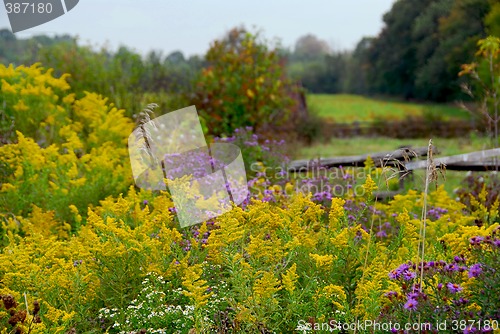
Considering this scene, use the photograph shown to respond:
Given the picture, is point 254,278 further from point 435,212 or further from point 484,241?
point 435,212

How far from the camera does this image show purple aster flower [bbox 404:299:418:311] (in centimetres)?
258

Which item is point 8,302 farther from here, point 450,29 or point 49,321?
point 450,29

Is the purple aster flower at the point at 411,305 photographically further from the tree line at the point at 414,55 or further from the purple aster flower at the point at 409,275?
the tree line at the point at 414,55

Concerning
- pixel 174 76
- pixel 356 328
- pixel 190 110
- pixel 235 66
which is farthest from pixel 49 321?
pixel 174 76

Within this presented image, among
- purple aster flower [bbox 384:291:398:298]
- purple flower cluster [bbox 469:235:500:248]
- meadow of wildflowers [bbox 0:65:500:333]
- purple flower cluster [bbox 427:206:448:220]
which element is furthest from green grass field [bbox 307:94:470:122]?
purple aster flower [bbox 384:291:398:298]

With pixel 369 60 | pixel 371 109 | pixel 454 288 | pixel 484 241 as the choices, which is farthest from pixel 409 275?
pixel 369 60

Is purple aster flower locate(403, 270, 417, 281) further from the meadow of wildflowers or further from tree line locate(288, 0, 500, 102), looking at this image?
tree line locate(288, 0, 500, 102)

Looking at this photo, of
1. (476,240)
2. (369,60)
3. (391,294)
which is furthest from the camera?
(369,60)

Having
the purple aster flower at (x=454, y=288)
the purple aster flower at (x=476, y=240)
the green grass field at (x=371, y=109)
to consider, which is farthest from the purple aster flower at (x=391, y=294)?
the green grass field at (x=371, y=109)

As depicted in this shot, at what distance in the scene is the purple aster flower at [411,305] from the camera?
258 cm

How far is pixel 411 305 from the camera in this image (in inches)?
102

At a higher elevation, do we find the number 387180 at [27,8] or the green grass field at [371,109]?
the number 387180 at [27,8]

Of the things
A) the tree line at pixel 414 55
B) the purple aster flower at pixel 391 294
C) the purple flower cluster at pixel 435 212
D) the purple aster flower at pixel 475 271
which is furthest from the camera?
the tree line at pixel 414 55

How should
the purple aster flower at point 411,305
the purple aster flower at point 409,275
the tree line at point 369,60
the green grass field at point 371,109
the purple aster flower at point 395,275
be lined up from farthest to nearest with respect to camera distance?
the green grass field at point 371,109
the tree line at point 369,60
the purple aster flower at point 395,275
the purple aster flower at point 409,275
the purple aster flower at point 411,305
